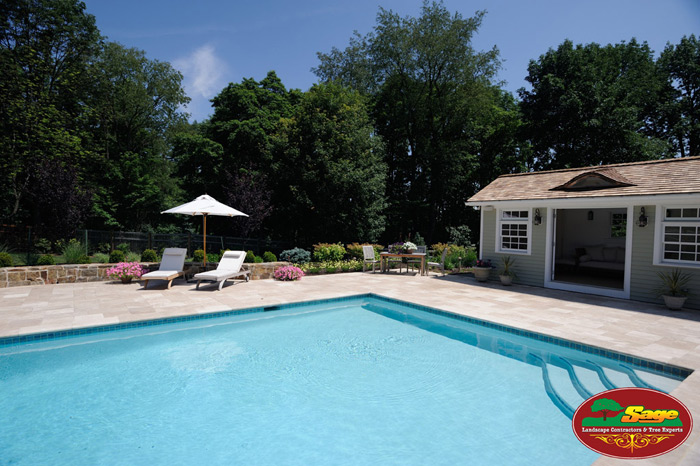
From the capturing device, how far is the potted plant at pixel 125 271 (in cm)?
984

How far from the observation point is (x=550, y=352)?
213 inches

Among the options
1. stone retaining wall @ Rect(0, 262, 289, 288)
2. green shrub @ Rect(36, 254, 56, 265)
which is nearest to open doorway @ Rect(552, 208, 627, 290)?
stone retaining wall @ Rect(0, 262, 289, 288)

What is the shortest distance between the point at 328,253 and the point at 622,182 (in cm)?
910

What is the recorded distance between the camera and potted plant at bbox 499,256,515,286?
1044 cm

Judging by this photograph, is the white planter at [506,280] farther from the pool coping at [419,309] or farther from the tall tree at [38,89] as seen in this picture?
the tall tree at [38,89]

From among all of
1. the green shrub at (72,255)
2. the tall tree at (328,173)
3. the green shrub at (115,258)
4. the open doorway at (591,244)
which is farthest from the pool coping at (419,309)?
the tall tree at (328,173)

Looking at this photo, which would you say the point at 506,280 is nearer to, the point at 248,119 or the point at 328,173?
the point at 328,173

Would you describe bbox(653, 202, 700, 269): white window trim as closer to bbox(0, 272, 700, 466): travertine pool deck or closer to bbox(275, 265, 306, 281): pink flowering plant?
bbox(0, 272, 700, 466): travertine pool deck

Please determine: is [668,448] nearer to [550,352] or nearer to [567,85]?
[550,352]

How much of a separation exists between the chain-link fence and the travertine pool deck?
10.2 feet

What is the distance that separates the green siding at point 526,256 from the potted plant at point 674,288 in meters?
2.68

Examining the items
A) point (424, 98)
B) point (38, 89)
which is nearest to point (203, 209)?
point (38, 89)

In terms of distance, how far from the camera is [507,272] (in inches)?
414

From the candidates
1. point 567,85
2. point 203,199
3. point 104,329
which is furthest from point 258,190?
point 567,85
